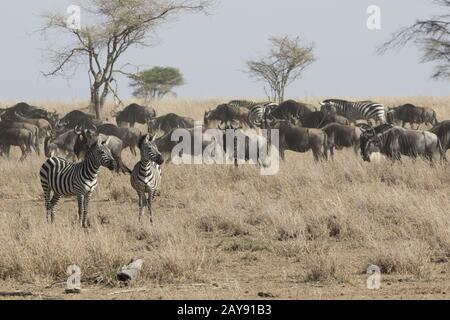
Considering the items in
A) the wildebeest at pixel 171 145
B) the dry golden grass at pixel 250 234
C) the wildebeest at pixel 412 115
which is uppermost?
the wildebeest at pixel 412 115

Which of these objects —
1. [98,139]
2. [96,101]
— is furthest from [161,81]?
[98,139]

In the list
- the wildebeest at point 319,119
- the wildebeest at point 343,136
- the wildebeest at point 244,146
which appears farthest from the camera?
the wildebeest at point 319,119

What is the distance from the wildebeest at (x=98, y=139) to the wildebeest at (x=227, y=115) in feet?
31.0

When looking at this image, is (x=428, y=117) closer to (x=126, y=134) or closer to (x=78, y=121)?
(x=78, y=121)

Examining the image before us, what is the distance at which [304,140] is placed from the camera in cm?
1786

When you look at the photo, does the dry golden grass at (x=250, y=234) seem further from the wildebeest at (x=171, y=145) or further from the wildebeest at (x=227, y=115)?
the wildebeest at (x=227, y=115)

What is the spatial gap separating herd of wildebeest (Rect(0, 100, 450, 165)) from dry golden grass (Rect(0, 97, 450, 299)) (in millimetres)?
883

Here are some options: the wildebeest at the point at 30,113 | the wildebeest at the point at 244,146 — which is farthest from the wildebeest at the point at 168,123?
the wildebeest at the point at 244,146

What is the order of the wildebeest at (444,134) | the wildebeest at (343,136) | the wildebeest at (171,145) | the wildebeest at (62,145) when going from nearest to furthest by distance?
the wildebeest at (444,134) < the wildebeest at (171,145) < the wildebeest at (62,145) < the wildebeest at (343,136)

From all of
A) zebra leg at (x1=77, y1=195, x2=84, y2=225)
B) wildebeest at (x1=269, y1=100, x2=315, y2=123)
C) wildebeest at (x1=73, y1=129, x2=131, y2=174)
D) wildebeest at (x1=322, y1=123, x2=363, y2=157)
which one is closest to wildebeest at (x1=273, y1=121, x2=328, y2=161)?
wildebeest at (x1=322, y1=123, x2=363, y2=157)

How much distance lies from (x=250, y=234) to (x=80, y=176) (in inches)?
84.2

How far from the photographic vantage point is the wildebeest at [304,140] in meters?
17.8
